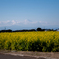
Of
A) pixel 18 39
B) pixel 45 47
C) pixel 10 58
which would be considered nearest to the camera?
pixel 10 58

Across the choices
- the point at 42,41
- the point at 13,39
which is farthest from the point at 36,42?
the point at 13,39

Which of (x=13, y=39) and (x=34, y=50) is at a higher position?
(x=13, y=39)

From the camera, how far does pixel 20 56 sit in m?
7.46

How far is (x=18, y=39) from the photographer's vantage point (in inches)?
382

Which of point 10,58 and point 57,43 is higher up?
point 57,43

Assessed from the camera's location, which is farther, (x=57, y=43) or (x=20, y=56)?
(x=57, y=43)

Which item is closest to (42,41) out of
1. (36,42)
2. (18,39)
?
(36,42)

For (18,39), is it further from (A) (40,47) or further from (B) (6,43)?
(A) (40,47)

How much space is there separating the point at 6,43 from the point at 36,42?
2358 millimetres

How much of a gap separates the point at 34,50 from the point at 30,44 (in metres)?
0.56

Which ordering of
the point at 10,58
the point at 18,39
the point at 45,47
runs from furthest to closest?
the point at 18,39 < the point at 45,47 < the point at 10,58

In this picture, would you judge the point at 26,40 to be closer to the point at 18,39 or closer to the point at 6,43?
the point at 18,39

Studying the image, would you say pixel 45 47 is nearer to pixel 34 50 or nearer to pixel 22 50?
pixel 34 50

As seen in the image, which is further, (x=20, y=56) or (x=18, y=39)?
(x=18, y=39)
